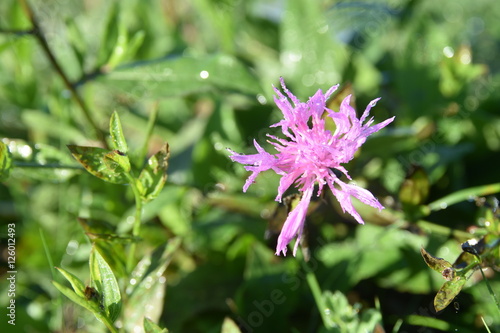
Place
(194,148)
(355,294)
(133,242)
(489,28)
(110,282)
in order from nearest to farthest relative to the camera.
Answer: (110,282)
(133,242)
(355,294)
(194,148)
(489,28)

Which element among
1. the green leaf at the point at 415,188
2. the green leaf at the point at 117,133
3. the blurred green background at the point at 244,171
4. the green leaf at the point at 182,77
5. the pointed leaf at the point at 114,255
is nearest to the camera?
the green leaf at the point at 117,133


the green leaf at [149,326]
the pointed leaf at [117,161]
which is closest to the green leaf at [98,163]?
the pointed leaf at [117,161]

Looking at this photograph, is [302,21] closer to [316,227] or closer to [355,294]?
[316,227]

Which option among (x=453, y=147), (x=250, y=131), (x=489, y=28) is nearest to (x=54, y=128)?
(x=250, y=131)

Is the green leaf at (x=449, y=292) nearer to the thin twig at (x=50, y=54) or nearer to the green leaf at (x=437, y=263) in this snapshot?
the green leaf at (x=437, y=263)

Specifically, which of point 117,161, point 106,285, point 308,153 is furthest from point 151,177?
point 308,153

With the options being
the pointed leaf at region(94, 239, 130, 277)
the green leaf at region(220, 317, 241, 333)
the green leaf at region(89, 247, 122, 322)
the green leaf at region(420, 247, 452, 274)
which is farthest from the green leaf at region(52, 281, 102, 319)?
the green leaf at region(420, 247, 452, 274)
